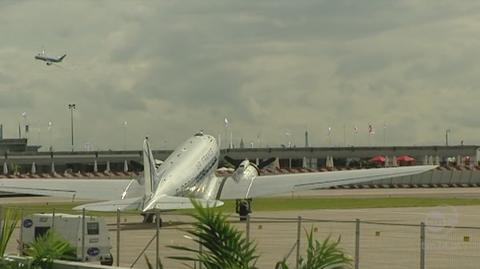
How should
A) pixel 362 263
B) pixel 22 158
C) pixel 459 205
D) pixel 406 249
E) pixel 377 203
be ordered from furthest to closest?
pixel 22 158, pixel 377 203, pixel 459 205, pixel 406 249, pixel 362 263

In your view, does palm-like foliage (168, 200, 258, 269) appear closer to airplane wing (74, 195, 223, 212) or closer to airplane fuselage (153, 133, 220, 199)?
airplane wing (74, 195, 223, 212)

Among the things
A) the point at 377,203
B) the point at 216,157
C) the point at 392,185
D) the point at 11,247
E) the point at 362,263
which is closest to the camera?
the point at 362,263

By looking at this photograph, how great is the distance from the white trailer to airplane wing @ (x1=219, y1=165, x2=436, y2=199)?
86.5 ft

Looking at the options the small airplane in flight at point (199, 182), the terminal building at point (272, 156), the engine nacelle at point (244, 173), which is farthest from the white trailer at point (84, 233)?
the terminal building at point (272, 156)

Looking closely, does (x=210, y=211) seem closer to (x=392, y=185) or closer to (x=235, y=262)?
(x=235, y=262)

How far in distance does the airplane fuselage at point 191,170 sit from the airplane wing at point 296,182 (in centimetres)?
124

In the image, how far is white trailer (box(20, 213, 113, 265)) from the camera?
22.3 meters

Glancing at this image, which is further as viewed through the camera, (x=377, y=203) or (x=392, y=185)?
(x=392, y=185)

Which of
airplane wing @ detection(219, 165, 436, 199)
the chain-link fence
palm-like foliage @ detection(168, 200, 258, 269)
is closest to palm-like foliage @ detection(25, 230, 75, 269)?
the chain-link fence

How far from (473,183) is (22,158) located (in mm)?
77750

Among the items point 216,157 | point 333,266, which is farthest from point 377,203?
point 333,266

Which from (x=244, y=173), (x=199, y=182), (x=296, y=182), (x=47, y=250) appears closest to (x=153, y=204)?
(x=199, y=182)

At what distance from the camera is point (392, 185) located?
98688mm

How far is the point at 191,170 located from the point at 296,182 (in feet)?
20.5
